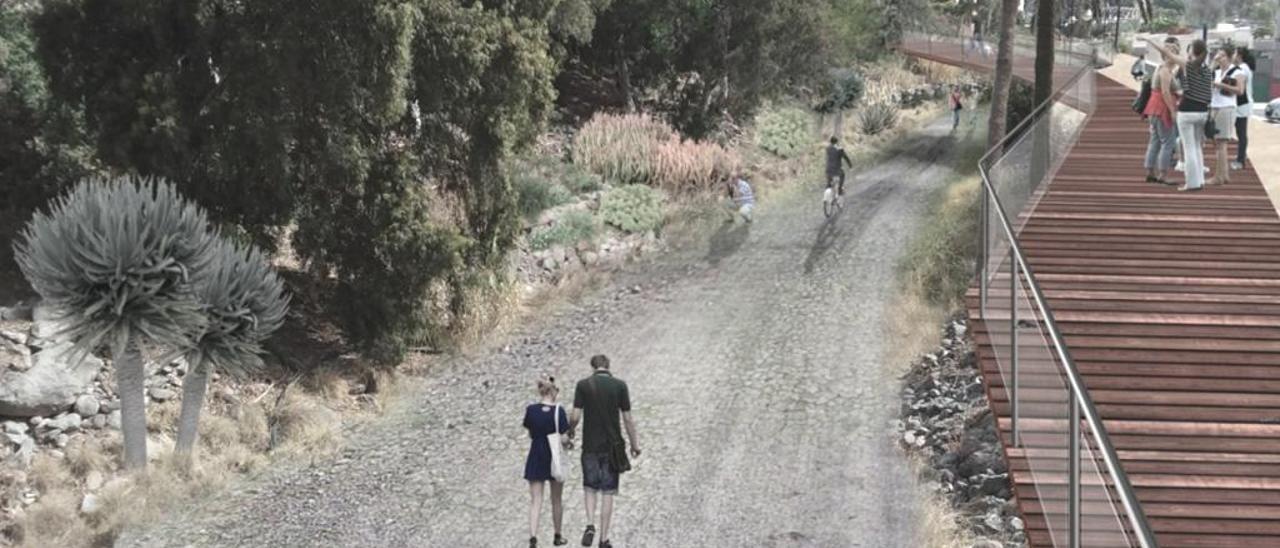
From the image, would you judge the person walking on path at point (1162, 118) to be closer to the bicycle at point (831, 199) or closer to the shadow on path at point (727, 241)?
the shadow on path at point (727, 241)

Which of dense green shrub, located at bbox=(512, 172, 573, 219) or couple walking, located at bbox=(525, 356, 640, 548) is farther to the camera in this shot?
dense green shrub, located at bbox=(512, 172, 573, 219)

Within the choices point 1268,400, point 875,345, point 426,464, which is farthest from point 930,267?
point 1268,400

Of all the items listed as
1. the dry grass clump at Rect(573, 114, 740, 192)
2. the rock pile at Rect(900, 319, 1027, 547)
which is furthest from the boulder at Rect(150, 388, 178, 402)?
the dry grass clump at Rect(573, 114, 740, 192)

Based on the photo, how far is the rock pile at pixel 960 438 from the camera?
414 inches

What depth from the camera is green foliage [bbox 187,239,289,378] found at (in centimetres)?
1274

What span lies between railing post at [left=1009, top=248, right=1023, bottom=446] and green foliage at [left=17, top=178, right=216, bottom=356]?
9134 mm

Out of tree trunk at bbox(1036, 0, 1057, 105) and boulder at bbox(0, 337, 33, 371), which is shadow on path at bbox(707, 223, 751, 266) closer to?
tree trunk at bbox(1036, 0, 1057, 105)

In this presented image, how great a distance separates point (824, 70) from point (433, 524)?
22830 millimetres

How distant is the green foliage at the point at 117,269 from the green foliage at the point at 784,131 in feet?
65.7

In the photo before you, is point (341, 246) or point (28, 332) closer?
point (28, 332)

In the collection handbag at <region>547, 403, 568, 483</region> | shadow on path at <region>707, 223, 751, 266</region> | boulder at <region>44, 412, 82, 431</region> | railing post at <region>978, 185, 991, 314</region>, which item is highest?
railing post at <region>978, 185, 991, 314</region>

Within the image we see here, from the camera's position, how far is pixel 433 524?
452 inches

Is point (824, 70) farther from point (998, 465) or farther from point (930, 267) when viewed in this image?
point (998, 465)

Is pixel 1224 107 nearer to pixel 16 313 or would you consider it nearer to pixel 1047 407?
pixel 1047 407
